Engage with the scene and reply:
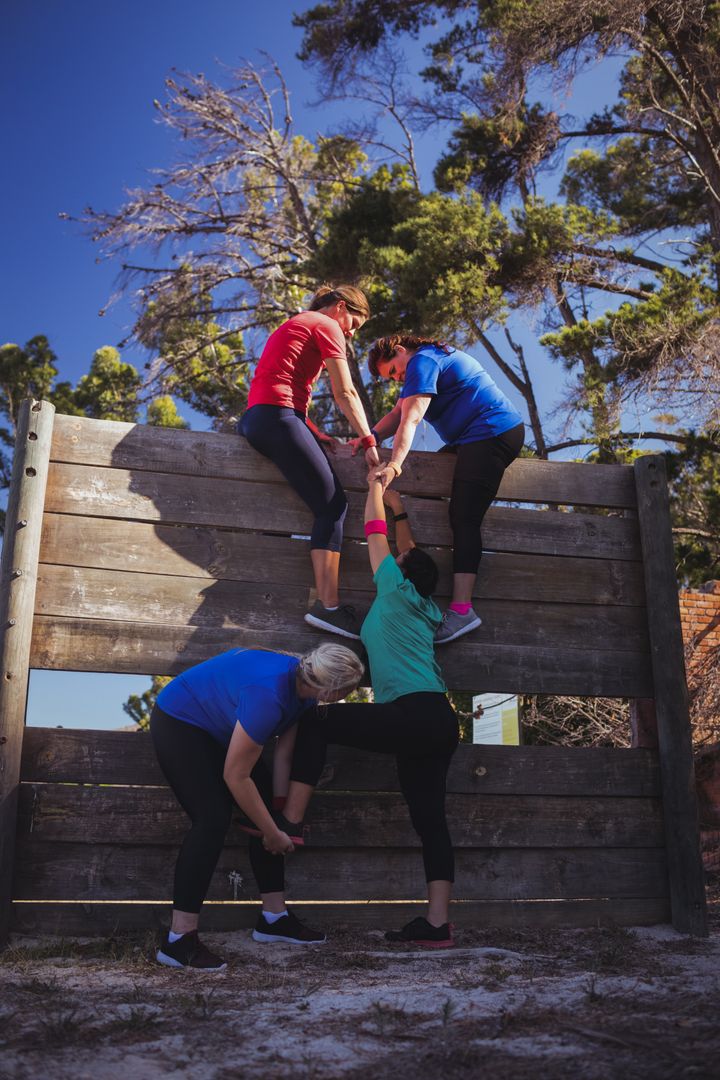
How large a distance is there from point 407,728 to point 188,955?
1233mm

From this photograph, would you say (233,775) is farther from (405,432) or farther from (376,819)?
(405,432)

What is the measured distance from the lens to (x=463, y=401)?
498 cm

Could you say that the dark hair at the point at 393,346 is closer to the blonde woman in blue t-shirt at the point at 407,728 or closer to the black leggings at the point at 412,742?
the blonde woman in blue t-shirt at the point at 407,728

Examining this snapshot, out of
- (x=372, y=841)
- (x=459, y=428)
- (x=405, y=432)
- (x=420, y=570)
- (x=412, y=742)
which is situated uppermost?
(x=459, y=428)

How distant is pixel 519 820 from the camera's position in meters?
4.64

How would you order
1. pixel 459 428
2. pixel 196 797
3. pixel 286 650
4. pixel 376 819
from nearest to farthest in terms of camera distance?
pixel 196 797 → pixel 376 819 → pixel 286 650 → pixel 459 428

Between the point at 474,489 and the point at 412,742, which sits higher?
the point at 474,489

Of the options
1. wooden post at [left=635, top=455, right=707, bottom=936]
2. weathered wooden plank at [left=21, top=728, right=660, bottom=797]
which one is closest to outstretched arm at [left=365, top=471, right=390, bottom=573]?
weathered wooden plank at [left=21, top=728, right=660, bottom=797]

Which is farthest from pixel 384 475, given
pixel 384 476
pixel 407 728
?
pixel 407 728

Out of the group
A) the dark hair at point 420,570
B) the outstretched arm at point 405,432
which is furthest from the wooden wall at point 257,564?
the dark hair at point 420,570

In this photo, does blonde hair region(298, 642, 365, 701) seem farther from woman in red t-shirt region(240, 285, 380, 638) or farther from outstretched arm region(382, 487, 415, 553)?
outstretched arm region(382, 487, 415, 553)

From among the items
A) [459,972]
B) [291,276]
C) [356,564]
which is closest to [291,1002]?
[459,972]

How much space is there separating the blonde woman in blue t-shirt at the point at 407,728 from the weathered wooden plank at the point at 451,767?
0.25 meters

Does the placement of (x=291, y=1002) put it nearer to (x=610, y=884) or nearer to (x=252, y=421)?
(x=610, y=884)
